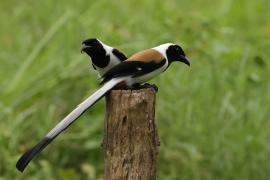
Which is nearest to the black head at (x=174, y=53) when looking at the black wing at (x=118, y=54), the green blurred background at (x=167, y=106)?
the black wing at (x=118, y=54)

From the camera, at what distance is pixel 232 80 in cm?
704

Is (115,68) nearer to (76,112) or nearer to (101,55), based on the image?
(101,55)

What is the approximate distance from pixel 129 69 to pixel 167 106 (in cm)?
263

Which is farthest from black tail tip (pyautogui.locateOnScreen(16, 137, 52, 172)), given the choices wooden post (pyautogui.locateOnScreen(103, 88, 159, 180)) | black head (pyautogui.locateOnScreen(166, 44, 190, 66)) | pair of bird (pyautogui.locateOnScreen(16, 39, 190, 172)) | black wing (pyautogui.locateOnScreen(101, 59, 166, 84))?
black head (pyautogui.locateOnScreen(166, 44, 190, 66))

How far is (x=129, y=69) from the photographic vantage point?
13.8 feet

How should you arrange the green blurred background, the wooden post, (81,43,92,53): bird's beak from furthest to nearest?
the green blurred background < (81,43,92,53): bird's beak < the wooden post

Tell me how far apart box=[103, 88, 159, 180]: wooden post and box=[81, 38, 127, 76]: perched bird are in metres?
0.28

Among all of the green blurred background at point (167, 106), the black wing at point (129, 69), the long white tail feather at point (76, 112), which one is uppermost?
the green blurred background at point (167, 106)

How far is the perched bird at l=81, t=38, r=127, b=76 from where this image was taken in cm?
432

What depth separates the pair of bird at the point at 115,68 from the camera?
4055 millimetres

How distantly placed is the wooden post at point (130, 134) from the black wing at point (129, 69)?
0.31 feet

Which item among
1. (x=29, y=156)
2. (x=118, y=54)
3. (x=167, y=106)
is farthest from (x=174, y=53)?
(x=167, y=106)

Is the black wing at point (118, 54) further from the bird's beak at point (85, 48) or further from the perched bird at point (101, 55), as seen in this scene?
the bird's beak at point (85, 48)

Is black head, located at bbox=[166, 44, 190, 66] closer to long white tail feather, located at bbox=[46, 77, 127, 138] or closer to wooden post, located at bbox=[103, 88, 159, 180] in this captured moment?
wooden post, located at bbox=[103, 88, 159, 180]
